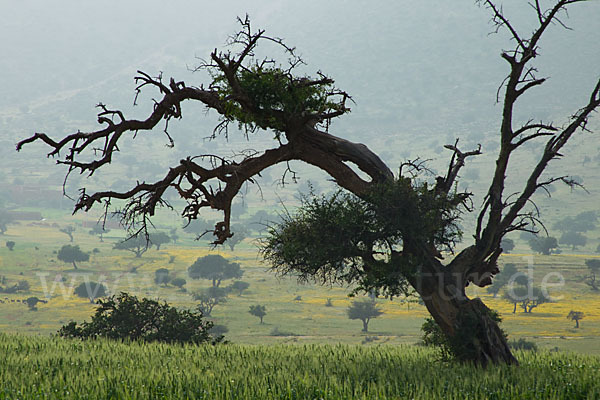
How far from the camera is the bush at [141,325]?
90.6ft

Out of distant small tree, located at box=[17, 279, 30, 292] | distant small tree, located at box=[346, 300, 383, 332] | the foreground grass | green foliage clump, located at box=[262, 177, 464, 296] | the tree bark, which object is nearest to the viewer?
the foreground grass

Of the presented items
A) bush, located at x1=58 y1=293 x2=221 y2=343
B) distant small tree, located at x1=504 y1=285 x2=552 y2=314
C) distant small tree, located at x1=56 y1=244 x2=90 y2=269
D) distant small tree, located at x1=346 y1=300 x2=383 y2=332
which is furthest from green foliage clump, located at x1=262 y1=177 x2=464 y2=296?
distant small tree, located at x1=56 y1=244 x2=90 y2=269

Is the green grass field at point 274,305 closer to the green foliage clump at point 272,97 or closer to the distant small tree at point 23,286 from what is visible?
the distant small tree at point 23,286

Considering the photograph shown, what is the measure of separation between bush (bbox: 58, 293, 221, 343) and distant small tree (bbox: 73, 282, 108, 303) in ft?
336

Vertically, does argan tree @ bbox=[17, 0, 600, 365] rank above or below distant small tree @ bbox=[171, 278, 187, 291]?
above

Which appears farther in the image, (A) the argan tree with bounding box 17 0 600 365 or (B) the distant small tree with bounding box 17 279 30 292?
(B) the distant small tree with bounding box 17 279 30 292

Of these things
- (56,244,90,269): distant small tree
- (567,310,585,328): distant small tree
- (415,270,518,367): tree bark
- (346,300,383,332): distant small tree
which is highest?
(56,244,90,269): distant small tree

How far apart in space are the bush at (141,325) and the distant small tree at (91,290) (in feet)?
336

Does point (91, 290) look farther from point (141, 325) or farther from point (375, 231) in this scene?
point (375, 231)

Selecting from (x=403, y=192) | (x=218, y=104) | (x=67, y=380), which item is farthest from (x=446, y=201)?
(x=67, y=380)

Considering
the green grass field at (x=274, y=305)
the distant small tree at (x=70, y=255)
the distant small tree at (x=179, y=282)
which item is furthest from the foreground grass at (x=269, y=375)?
the distant small tree at (x=70, y=255)

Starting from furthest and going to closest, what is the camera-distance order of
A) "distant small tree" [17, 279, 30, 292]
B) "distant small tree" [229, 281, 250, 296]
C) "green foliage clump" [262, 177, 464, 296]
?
"distant small tree" [17, 279, 30, 292], "distant small tree" [229, 281, 250, 296], "green foliage clump" [262, 177, 464, 296]

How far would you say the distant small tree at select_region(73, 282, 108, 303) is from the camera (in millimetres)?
127750

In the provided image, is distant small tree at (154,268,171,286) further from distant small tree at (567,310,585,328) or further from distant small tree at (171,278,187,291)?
distant small tree at (567,310,585,328)
